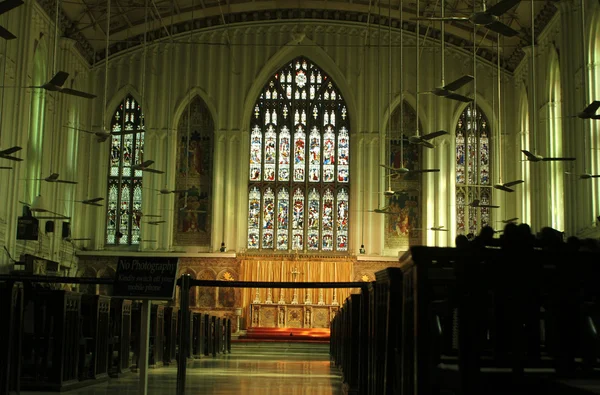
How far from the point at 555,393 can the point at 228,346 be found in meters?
17.2

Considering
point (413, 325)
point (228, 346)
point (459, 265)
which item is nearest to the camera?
point (459, 265)

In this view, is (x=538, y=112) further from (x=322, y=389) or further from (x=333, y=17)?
(x=322, y=389)

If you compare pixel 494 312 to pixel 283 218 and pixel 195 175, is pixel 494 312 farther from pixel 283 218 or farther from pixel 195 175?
pixel 195 175

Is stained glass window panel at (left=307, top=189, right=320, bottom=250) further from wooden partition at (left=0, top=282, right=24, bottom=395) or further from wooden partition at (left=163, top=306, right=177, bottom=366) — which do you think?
wooden partition at (left=0, top=282, right=24, bottom=395)

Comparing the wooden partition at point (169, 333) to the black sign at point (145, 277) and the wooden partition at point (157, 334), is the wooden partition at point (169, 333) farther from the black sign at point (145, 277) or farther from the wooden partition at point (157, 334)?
the black sign at point (145, 277)

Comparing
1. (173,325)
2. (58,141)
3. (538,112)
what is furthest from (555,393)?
(58,141)

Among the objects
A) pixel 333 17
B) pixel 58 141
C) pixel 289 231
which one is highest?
pixel 333 17

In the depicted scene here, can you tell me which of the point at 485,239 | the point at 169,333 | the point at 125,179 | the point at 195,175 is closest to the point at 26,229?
the point at 125,179

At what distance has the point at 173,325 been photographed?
15.0 m

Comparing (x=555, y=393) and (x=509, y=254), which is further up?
(x=509, y=254)

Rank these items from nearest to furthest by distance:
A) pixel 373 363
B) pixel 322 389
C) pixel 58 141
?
pixel 373 363 < pixel 322 389 < pixel 58 141

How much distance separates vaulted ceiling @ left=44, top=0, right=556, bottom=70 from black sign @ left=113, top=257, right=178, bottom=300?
20.3m

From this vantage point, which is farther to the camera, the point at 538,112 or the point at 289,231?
the point at 289,231

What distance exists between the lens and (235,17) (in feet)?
99.5
